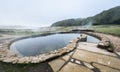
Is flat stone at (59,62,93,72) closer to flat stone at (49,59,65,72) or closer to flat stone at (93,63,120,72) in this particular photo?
flat stone at (49,59,65,72)

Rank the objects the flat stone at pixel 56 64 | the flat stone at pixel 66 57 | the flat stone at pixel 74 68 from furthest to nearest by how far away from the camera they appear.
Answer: the flat stone at pixel 66 57 < the flat stone at pixel 56 64 < the flat stone at pixel 74 68

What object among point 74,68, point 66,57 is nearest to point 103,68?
point 74,68

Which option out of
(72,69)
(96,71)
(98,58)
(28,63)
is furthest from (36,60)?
(98,58)

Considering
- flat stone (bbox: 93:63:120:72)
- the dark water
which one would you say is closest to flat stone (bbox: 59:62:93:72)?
flat stone (bbox: 93:63:120:72)

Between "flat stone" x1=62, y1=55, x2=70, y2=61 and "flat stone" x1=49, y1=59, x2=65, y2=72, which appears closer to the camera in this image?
"flat stone" x1=49, y1=59, x2=65, y2=72

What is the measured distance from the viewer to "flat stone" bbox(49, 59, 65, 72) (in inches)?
121

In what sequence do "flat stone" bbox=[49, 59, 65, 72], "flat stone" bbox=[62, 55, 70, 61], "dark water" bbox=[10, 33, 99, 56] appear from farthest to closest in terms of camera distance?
1. "dark water" bbox=[10, 33, 99, 56]
2. "flat stone" bbox=[62, 55, 70, 61]
3. "flat stone" bbox=[49, 59, 65, 72]

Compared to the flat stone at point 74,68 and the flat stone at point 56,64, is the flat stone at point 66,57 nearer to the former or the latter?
the flat stone at point 56,64

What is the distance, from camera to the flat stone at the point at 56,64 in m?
3.07

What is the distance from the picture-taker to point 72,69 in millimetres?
2980

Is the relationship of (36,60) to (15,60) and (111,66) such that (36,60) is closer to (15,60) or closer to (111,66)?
(15,60)

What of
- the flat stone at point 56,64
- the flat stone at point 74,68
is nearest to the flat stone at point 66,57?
the flat stone at point 56,64

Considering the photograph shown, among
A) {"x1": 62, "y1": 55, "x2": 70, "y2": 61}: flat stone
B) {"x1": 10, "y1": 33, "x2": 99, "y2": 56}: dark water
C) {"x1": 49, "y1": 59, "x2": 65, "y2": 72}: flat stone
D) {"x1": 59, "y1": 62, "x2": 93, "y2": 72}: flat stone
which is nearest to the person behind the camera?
{"x1": 59, "y1": 62, "x2": 93, "y2": 72}: flat stone

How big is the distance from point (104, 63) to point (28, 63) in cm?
231
